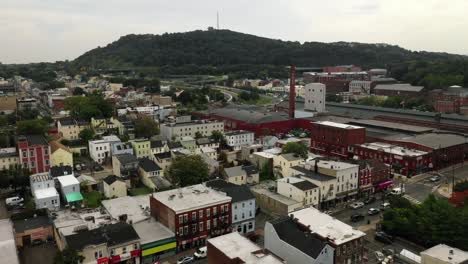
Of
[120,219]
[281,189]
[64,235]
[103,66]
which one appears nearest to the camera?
[64,235]

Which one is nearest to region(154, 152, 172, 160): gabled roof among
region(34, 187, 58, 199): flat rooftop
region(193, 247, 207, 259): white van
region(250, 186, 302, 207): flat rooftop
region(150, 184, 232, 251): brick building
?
region(34, 187, 58, 199): flat rooftop

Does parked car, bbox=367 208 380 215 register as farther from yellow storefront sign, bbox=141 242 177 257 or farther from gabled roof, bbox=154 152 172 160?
gabled roof, bbox=154 152 172 160

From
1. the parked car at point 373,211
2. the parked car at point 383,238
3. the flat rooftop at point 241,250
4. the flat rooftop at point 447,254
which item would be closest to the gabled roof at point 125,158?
the flat rooftop at point 241,250

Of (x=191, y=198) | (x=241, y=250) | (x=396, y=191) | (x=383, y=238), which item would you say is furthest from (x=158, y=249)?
(x=396, y=191)

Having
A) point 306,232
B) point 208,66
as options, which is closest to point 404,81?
point 208,66

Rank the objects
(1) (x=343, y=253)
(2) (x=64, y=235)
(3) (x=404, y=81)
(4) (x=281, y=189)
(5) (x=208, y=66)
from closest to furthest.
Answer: (1) (x=343, y=253), (2) (x=64, y=235), (4) (x=281, y=189), (3) (x=404, y=81), (5) (x=208, y=66)

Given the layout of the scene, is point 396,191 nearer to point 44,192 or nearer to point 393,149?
point 393,149

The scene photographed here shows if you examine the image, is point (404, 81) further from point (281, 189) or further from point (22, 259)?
point (22, 259)

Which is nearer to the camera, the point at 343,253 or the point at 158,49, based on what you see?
the point at 343,253
